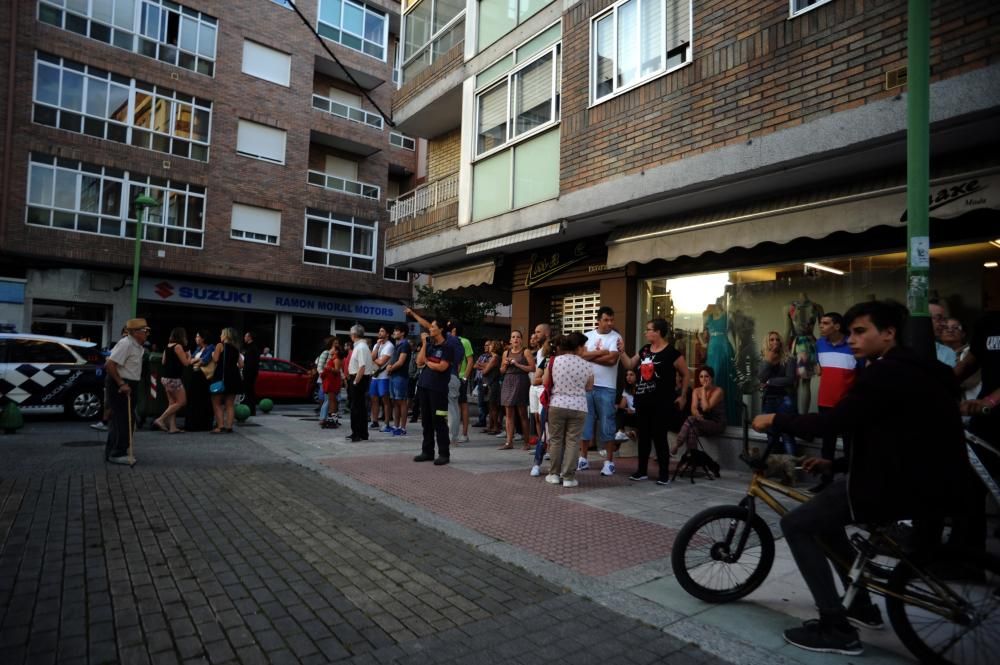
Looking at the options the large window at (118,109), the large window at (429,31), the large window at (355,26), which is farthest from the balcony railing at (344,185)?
the large window at (429,31)

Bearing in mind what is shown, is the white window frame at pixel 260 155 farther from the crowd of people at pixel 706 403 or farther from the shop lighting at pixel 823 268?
the shop lighting at pixel 823 268

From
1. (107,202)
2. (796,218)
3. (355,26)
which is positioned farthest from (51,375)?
(355,26)

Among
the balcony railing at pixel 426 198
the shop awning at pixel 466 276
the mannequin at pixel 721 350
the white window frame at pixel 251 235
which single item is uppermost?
the white window frame at pixel 251 235

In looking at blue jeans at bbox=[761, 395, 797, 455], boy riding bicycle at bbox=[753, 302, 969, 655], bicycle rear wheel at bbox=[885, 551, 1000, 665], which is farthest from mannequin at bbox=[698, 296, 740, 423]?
bicycle rear wheel at bbox=[885, 551, 1000, 665]

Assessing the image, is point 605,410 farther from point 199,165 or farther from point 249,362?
point 199,165

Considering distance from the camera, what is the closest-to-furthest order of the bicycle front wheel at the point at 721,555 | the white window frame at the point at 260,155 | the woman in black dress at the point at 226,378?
1. the bicycle front wheel at the point at 721,555
2. the woman in black dress at the point at 226,378
3. the white window frame at the point at 260,155

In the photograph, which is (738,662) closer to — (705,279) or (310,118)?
(705,279)

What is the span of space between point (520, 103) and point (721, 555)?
9.77 m

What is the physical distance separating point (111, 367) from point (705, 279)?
A: 8.06 metres

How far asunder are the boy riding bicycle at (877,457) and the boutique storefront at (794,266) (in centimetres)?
420

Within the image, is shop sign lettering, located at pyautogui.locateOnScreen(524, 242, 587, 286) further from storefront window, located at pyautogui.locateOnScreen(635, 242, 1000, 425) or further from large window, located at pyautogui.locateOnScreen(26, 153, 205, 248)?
large window, located at pyautogui.locateOnScreen(26, 153, 205, 248)

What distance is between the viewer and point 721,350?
30.3ft

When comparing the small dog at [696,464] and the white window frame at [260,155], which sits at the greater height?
the white window frame at [260,155]

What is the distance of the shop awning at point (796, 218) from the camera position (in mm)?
6007
